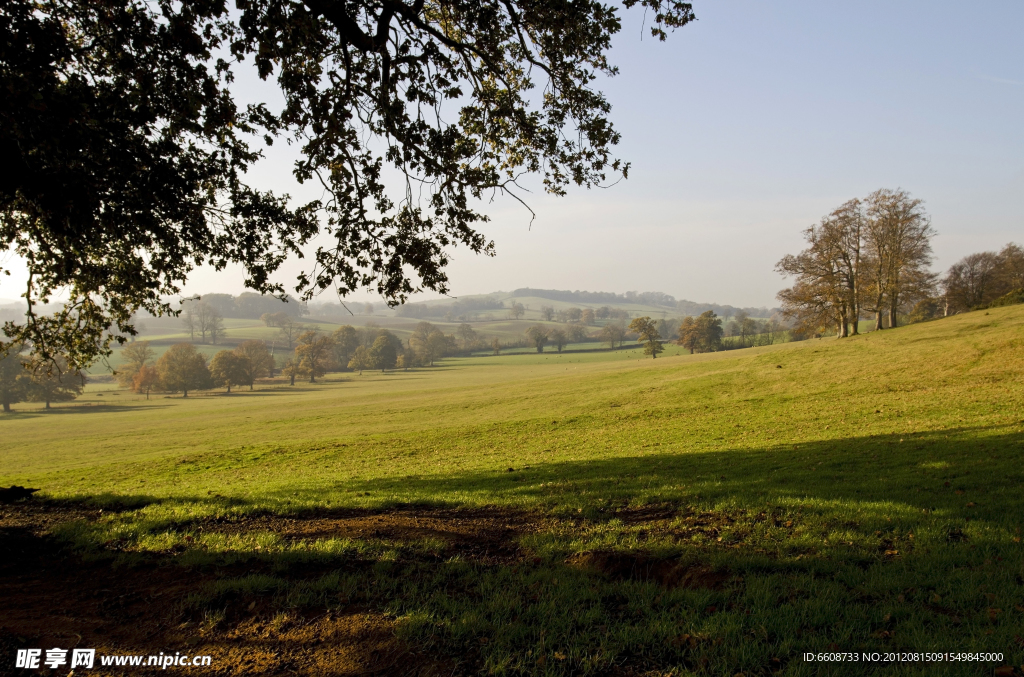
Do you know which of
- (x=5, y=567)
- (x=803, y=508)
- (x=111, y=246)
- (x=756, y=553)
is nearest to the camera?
(x=756, y=553)

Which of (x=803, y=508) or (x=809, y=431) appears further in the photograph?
(x=809, y=431)

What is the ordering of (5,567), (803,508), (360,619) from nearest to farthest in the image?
1. (360,619)
2. (5,567)
3. (803,508)

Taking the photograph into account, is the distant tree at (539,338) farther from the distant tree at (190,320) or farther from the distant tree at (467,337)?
the distant tree at (190,320)

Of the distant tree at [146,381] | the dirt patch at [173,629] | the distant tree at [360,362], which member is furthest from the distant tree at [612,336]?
the dirt patch at [173,629]

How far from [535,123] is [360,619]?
12.2 meters

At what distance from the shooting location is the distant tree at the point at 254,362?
323 ft

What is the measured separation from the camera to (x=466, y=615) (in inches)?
195

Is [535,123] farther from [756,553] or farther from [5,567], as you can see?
[5,567]

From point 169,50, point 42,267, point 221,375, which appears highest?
point 169,50

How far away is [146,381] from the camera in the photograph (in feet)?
305

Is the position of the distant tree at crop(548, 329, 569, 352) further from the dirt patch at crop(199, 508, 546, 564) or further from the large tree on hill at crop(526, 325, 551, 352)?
the dirt patch at crop(199, 508, 546, 564)

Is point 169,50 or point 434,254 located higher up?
point 169,50

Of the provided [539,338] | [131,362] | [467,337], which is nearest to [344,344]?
[467,337]

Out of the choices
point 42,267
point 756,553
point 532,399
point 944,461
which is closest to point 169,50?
point 42,267
